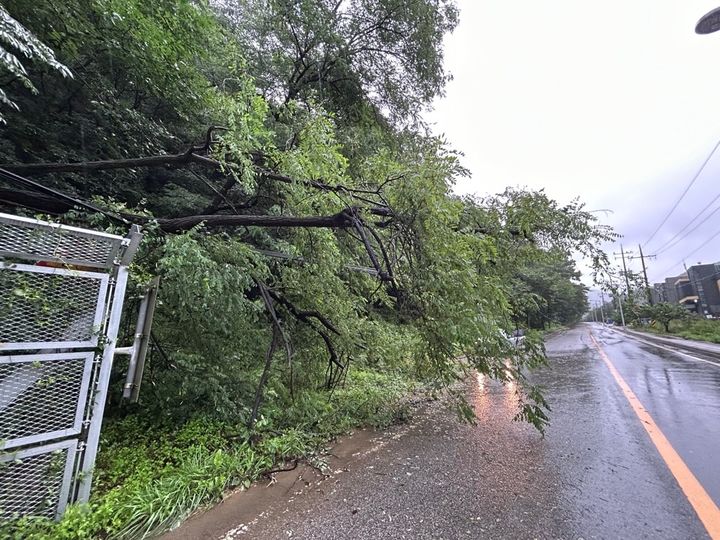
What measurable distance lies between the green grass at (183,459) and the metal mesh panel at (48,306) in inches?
42.6

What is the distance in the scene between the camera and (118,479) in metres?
2.87

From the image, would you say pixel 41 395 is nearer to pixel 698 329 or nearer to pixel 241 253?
pixel 241 253

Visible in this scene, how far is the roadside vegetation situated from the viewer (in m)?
3.03

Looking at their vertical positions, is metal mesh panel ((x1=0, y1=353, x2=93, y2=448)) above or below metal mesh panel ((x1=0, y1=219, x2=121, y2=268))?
below

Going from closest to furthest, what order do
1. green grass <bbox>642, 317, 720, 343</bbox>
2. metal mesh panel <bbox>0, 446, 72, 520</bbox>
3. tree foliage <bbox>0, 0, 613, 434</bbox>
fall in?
1. metal mesh panel <bbox>0, 446, 72, 520</bbox>
2. tree foliage <bbox>0, 0, 613, 434</bbox>
3. green grass <bbox>642, 317, 720, 343</bbox>

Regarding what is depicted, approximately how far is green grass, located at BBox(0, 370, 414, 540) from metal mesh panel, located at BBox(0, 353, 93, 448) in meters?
0.52

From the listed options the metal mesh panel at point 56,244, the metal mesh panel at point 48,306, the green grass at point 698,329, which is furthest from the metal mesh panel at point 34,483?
the green grass at point 698,329

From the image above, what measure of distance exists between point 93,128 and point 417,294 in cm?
593

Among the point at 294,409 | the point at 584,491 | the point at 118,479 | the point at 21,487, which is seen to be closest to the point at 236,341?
the point at 294,409

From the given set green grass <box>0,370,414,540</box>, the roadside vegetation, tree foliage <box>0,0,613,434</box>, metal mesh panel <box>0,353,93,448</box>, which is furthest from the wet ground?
metal mesh panel <box>0,353,93,448</box>

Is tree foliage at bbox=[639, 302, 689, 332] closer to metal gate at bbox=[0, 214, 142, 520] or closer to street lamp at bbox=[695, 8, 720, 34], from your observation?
street lamp at bbox=[695, 8, 720, 34]

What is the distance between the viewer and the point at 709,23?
594cm

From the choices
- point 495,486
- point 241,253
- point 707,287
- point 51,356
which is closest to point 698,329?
point 707,287

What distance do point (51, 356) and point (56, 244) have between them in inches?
28.7
